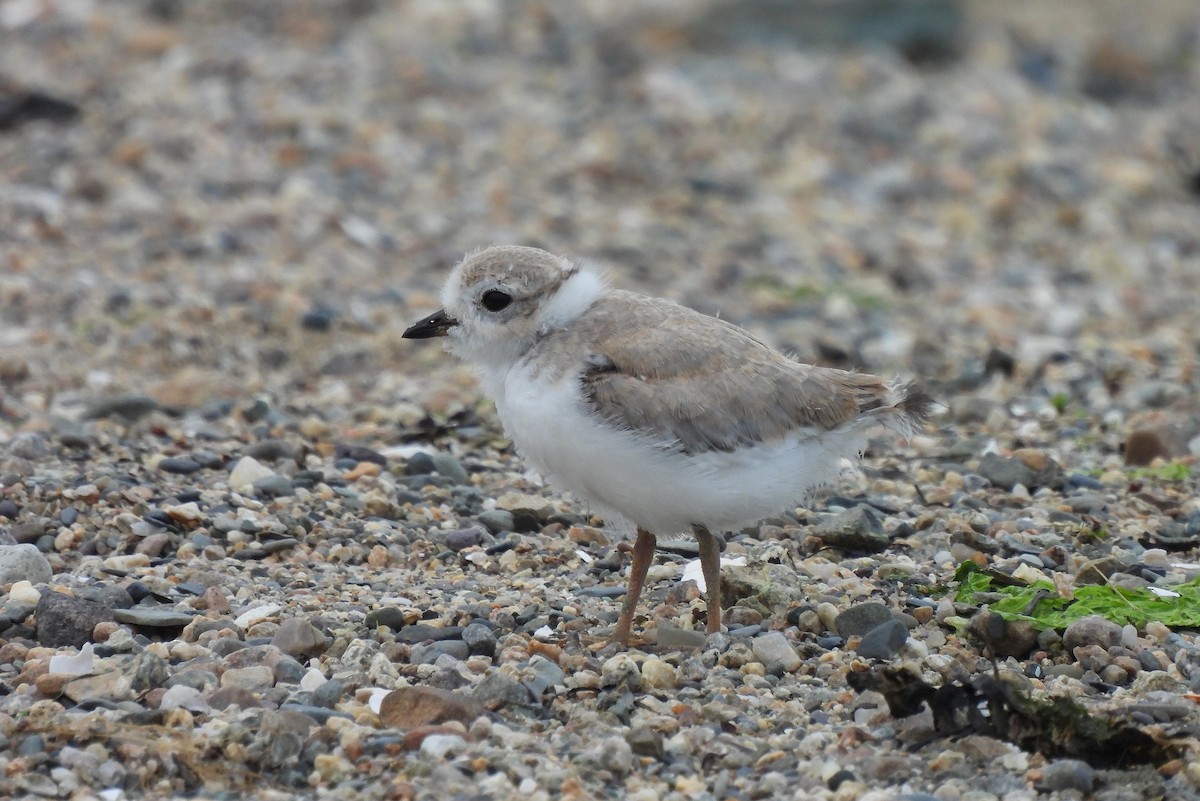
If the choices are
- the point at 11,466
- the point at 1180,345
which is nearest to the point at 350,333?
the point at 11,466

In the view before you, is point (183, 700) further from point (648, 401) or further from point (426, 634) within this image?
point (648, 401)

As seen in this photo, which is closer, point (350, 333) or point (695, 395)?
point (695, 395)

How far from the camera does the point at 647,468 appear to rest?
4.13 meters

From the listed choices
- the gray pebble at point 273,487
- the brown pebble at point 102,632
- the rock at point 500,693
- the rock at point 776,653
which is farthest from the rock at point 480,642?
the gray pebble at point 273,487

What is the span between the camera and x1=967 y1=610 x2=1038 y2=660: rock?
14.2 feet

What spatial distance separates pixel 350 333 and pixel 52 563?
3250 mm

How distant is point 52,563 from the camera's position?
479cm

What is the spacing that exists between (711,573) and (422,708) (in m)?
1.00

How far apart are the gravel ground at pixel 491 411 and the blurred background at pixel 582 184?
39 millimetres

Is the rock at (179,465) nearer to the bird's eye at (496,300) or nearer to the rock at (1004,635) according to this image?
the bird's eye at (496,300)

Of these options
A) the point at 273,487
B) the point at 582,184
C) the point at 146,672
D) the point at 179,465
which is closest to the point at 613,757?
the point at 146,672

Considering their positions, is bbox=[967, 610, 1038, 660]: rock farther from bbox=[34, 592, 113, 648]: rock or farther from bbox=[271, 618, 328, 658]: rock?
bbox=[34, 592, 113, 648]: rock

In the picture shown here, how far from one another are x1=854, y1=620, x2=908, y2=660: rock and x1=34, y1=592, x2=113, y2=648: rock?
84.0 inches

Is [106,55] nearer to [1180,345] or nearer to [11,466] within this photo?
[11,466]
